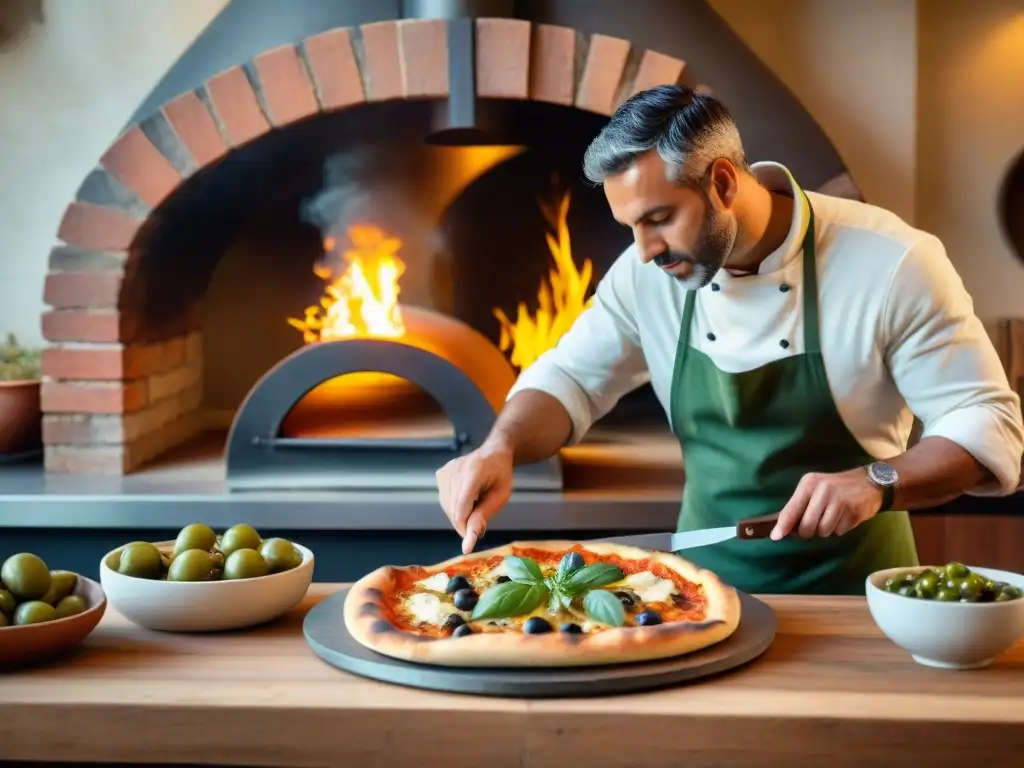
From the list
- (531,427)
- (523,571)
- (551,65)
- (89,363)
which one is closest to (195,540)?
(523,571)

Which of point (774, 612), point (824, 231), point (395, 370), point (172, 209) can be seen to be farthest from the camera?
point (172, 209)

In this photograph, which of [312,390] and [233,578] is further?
[312,390]

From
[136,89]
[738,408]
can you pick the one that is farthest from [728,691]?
[136,89]

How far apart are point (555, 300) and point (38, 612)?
220cm

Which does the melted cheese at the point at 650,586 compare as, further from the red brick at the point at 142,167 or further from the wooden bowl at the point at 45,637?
the red brick at the point at 142,167

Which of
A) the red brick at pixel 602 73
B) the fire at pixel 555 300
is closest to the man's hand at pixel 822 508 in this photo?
the red brick at pixel 602 73

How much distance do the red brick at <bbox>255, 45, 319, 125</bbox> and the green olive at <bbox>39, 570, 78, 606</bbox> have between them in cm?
155

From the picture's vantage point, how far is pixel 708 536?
5.31 feet

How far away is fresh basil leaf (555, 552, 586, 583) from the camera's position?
A: 58.8 inches

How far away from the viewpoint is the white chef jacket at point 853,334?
1804 mm

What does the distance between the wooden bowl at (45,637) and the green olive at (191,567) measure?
0.09 meters

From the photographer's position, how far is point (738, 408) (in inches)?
77.7

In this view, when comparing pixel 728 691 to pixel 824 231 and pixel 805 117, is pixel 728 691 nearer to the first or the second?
pixel 824 231

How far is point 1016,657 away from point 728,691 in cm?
36
